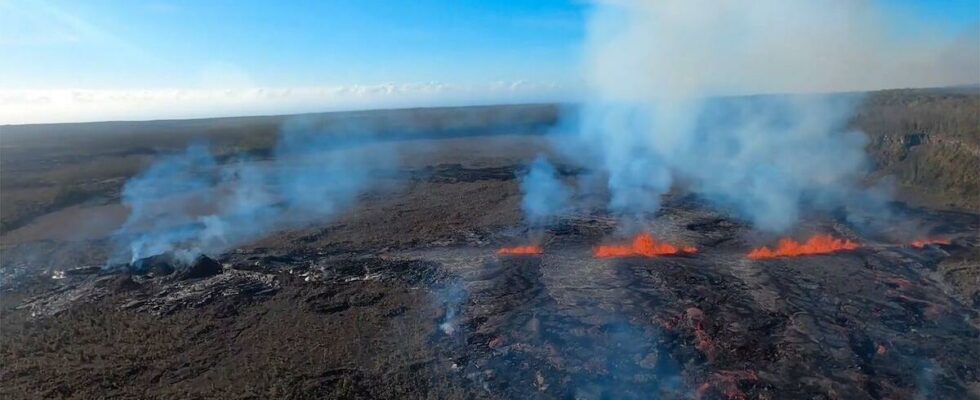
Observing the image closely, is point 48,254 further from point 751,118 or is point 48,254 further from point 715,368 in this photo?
point 751,118

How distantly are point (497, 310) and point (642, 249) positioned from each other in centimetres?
787

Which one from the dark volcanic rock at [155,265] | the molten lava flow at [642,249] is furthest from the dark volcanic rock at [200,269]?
the molten lava flow at [642,249]

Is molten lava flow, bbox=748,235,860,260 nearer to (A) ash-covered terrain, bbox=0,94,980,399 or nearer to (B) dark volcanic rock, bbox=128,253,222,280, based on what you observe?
(A) ash-covered terrain, bbox=0,94,980,399

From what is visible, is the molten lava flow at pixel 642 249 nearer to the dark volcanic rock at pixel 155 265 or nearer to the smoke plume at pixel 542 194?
the smoke plume at pixel 542 194

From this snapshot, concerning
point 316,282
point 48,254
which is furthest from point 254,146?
point 316,282

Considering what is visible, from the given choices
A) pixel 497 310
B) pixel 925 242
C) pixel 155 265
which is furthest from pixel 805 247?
pixel 155 265

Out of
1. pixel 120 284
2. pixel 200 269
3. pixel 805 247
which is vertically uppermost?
pixel 200 269

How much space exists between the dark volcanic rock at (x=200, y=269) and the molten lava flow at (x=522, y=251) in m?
10.1

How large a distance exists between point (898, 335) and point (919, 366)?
5.22 ft

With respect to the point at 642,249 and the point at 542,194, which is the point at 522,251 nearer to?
the point at 642,249

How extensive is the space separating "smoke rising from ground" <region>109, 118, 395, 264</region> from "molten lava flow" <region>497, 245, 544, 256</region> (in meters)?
11.3

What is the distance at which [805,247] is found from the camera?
2142 centimetres

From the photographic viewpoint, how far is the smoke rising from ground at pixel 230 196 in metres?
25.2

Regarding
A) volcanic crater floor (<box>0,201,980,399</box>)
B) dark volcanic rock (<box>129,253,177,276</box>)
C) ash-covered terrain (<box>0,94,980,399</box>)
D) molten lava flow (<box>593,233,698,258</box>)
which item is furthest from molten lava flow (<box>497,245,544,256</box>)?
dark volcanic rock (<box>129,253,177,276</box>)
